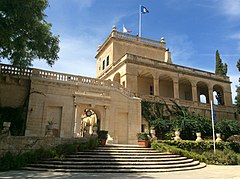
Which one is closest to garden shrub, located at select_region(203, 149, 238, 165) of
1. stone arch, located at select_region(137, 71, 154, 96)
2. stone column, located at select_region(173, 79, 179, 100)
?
stone column, located at select_region(173, 79, 179, 100)

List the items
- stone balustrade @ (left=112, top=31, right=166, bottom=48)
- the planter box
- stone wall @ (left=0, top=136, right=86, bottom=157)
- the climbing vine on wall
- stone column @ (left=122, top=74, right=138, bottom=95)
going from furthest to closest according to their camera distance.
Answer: stone balustrade @ (left=112, top=31, right=166, bottom=48) < stone column @ (left=122, top=74, right=138, bottom=95) < the planter box < the climbing vine on wall < stone wall @ (left=0, top=136, right=86, bottom=157)

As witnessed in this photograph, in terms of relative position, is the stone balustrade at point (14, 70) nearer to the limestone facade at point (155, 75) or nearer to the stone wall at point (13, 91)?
the stone wall at point (13, 91)

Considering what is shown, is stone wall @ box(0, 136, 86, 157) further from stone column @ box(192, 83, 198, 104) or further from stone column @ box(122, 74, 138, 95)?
stone column @ box(192, 83, 198, 104)

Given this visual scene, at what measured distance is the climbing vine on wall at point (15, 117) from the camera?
48.1 ft

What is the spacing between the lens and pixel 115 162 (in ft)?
35.2

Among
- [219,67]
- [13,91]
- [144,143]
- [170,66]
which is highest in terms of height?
[219,67]

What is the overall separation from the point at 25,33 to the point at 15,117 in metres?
6.04

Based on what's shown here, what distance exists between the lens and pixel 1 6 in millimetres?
10711

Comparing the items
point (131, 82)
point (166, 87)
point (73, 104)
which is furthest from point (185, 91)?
point (73, 104)

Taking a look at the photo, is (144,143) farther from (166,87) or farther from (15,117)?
(166,87)

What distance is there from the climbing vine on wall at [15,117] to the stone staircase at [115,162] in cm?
574

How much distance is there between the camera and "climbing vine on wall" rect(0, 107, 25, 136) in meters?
14.7

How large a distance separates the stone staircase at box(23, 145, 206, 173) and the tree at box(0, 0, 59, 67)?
734 cm

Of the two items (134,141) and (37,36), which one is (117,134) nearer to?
(134,141)
